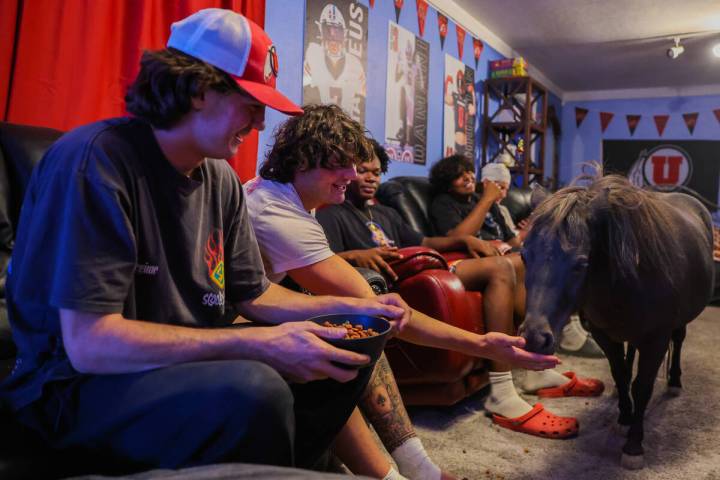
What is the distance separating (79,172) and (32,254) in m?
0.15

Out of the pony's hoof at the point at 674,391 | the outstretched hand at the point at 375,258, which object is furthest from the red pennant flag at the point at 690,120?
the outstretched hand at the point at 375,258

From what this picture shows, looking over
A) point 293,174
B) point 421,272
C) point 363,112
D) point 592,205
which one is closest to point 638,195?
point 592,205

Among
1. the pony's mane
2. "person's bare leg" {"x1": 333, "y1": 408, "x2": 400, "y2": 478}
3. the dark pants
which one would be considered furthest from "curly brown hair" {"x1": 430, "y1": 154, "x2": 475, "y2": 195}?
the dark pants

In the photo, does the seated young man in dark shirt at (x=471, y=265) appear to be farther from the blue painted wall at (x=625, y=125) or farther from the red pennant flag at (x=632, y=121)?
the red pennant flag at (x=632, y=121)

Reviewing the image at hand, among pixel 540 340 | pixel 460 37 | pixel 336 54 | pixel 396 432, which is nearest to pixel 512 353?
pixel 540 340

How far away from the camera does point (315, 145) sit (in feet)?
5.04

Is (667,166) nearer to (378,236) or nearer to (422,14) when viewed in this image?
(422,14)

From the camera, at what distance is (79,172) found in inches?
33.2

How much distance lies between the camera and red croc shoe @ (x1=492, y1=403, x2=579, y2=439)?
2.00 meters

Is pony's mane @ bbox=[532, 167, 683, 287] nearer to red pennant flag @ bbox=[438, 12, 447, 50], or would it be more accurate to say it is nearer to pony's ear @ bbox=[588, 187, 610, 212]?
pony's ear @ bbox=[588, 187, 610, 212]

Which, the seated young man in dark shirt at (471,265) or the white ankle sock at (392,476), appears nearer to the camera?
the white ankle sock at (392,476)

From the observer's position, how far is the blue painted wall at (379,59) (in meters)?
2.86

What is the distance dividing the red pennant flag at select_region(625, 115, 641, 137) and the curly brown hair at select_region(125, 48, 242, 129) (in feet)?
25.6

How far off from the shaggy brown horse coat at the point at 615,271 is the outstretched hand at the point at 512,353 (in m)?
0.13
